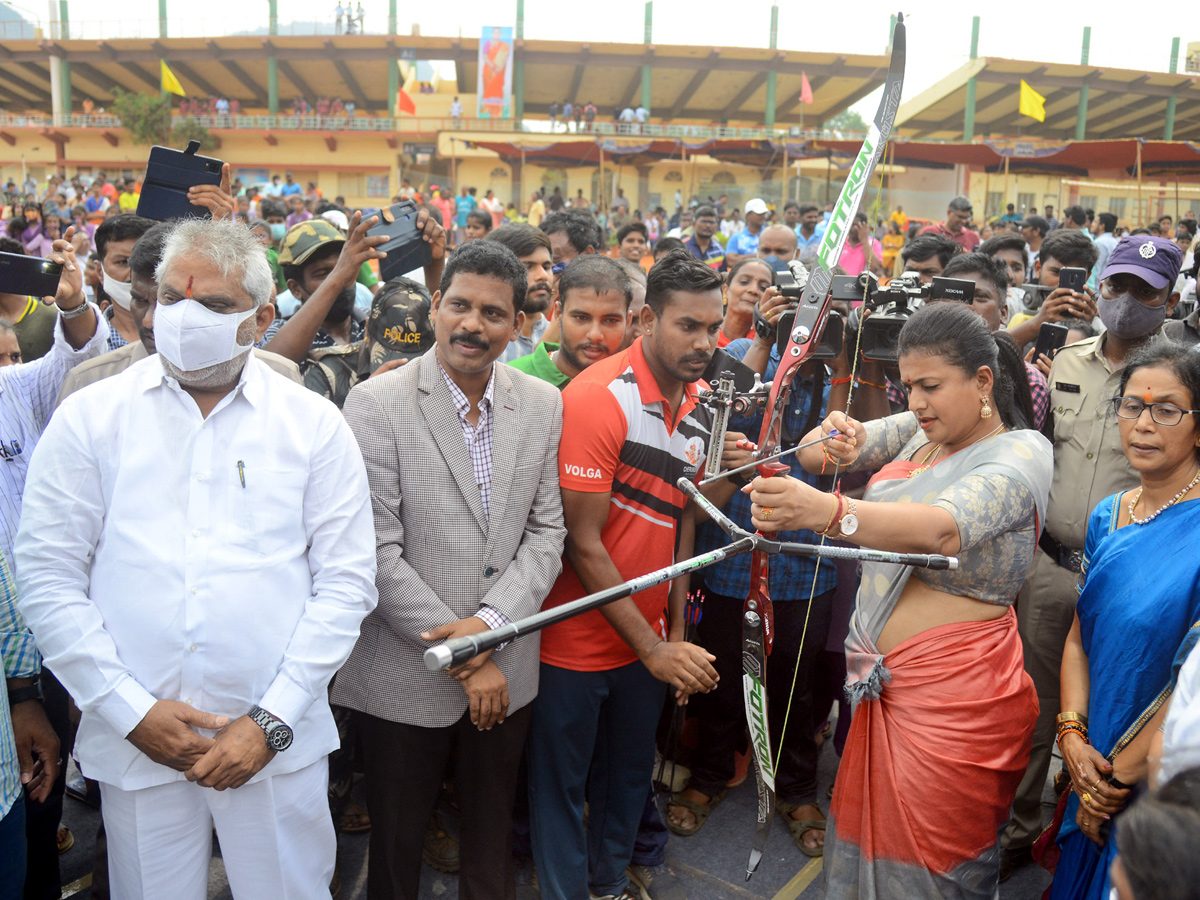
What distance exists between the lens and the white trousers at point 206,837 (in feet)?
6.73

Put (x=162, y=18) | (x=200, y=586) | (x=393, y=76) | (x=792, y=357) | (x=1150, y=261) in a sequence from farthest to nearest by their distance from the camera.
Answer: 1. (x=162, y=18)
2. (x=393, y=76)
3. (x=1150, y=261)
4. (x=792, y=357)
5. (x=200, y=586)

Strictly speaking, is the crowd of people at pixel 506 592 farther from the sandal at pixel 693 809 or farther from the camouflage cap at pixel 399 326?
the camouflage cap at pixel 399 326

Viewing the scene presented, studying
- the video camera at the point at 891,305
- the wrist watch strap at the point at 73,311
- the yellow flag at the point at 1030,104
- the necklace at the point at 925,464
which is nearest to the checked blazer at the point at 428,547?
the necklace at the point at 925,464

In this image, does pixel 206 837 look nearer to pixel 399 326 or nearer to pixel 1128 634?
pixel 399 326

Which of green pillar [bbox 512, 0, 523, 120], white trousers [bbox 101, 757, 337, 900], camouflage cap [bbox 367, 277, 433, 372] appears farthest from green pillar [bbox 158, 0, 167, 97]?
white trousers [bbox 101, 757, 337, 900]

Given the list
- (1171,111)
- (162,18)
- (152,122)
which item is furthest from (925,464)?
(162,18)

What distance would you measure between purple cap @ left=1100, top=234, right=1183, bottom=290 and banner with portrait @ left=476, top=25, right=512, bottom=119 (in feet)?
104

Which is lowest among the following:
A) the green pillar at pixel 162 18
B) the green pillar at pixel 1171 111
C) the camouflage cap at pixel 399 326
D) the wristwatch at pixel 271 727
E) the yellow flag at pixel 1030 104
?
the wristwatch at pixel 271 727

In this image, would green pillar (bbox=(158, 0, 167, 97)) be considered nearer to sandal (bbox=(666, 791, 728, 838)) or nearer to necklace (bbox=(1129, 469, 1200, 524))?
sandal (bbox=(666, 791, 728, 838))

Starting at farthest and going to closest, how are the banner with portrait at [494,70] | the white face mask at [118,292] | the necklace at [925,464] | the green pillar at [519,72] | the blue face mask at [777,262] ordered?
1. the green pillar at [519,72]
2. the banner with portrait at [494,70]
3. the blue face mask at [777,262]
4. the white face mask at [118,292]
5. the necklace at [925,464]

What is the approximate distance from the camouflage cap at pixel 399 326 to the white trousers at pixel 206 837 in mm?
1866

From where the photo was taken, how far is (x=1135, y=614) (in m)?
2.28

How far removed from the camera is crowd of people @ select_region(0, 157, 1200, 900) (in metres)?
2.04

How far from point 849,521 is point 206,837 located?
1.86 meters
